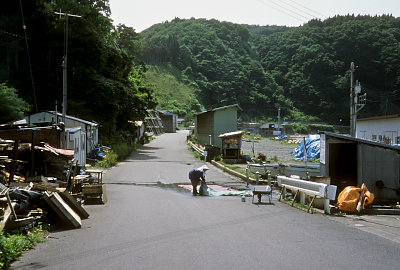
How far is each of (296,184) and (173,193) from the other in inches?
220

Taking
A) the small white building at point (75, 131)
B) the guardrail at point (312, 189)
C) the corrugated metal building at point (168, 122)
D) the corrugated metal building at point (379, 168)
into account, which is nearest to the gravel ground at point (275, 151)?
the small white building at point (75, 131)

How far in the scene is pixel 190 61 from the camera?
167125mm

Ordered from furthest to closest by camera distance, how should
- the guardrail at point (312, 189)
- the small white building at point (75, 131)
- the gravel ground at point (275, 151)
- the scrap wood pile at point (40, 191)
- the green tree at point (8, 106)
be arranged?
the gravel ground at point (275, 151) → the small white building at point (75, 131) → the green tree at point (8, 106) → the guardrail at point (312, 189) → the scrap wood pile at point (40, 191)

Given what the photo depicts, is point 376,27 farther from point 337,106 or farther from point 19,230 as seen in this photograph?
point 19,230

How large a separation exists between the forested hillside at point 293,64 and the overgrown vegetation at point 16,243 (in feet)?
362

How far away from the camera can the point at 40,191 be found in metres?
12.3

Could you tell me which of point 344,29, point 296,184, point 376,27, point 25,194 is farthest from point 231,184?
point 344,29

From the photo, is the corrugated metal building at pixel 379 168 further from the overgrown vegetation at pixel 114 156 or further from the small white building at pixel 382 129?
the small white building at pixel 382 129

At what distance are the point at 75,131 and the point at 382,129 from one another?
32.1 m

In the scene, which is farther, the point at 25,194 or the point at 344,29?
the point at 344,29

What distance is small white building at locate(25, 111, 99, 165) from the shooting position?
2684 centimetres

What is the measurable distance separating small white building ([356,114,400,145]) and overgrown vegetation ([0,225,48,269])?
1468 inches

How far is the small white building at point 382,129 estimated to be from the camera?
1666 inches

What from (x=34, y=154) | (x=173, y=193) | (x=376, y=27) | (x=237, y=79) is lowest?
(x=173, y=193)
